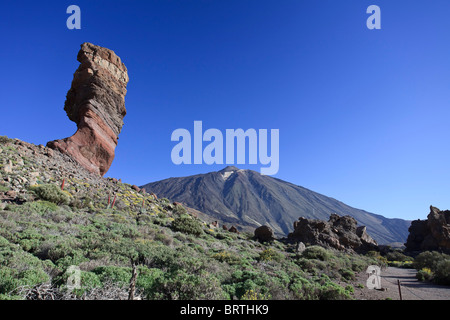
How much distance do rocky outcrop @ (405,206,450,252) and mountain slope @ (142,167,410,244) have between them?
279 ft

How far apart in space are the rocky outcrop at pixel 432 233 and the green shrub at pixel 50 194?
4036 cm

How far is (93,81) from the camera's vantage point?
24.3 meters

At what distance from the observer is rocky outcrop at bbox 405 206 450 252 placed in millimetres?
28234

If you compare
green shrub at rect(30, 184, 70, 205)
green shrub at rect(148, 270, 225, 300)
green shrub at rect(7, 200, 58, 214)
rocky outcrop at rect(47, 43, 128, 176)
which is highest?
rocky outcrop at rect(47, 43, 128, 176)

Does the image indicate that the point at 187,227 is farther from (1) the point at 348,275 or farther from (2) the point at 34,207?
(1) the point at 348,275

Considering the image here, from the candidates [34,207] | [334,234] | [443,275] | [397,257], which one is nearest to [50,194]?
[34,207]

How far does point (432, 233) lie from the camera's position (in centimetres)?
3006

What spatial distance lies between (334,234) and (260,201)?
128948 mm

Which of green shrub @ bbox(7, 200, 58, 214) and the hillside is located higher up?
green shrub @ bbox(7, 200, 58, 214)

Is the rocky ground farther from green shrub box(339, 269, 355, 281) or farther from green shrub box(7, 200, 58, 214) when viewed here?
green shrub box(339, 269, 355, 281)

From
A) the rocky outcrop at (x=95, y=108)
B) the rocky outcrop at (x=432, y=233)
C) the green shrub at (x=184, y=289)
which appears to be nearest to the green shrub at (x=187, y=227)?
the green shrub at (x=184, y=289)

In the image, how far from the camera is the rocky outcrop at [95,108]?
2198cm

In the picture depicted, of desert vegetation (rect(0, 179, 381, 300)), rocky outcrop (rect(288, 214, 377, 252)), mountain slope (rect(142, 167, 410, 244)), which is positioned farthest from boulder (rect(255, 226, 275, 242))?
mountain slope (rect(142, 167, 410, 244))
